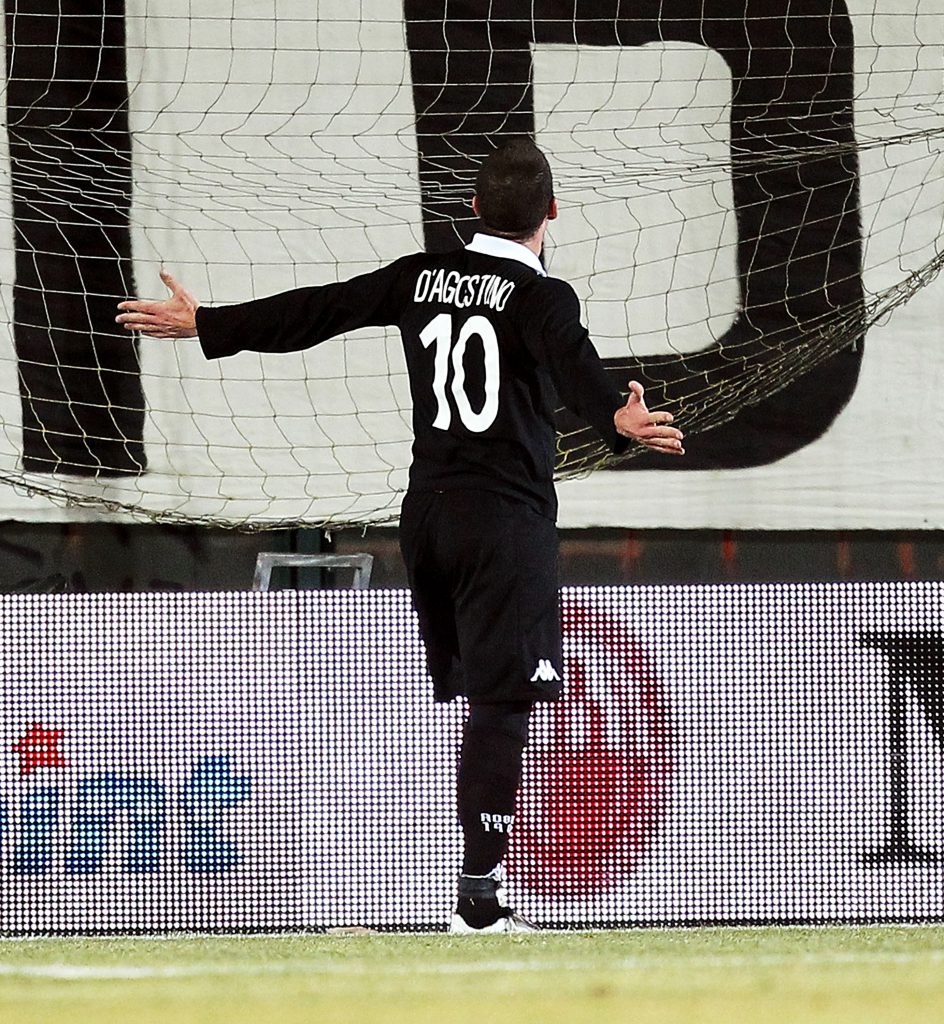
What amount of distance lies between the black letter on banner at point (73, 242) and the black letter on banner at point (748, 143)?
1.03 meters

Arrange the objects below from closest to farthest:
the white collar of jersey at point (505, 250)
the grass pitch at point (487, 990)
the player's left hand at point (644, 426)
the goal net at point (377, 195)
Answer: the grass pitch at point (487, 990) < the player's left hand at point (644, 426) < the white collar of jersey at point (505, 250) < the goal net at point (377, 195)

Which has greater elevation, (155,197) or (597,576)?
(155,197)

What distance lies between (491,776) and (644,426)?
0.72 metres

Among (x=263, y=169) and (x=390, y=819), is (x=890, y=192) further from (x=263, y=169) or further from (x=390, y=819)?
(x=390, y=819)

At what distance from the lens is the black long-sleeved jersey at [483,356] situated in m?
Result: 2.42

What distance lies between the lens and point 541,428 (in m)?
2.52

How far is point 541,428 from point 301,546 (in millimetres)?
2020

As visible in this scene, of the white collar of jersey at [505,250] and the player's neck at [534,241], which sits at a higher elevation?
the player's neck at [534,241]

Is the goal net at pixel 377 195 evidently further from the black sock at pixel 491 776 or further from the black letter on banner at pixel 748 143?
the black sock at pixel 491 776

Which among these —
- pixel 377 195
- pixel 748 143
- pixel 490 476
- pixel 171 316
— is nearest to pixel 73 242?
pixel 377 195

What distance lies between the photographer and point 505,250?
2.52 m

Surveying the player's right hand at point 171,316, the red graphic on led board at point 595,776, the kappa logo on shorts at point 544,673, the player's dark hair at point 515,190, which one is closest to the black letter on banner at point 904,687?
the red graphic on led board at point 595,776

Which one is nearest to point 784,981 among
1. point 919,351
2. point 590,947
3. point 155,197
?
point 590,947

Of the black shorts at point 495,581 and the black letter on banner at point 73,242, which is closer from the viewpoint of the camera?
the black shorts at point 495,581
